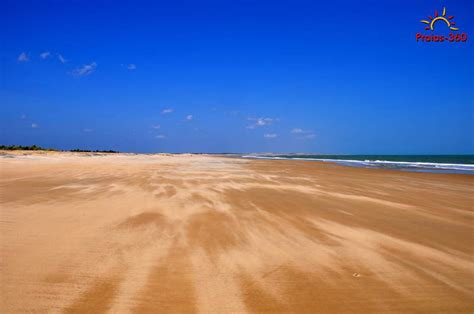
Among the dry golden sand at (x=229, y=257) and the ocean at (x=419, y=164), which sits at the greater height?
the ocean at (x=419, y=164)

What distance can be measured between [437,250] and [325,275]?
1798mm

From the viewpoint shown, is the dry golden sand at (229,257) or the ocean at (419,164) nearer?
the dry golden sand at (229,257)

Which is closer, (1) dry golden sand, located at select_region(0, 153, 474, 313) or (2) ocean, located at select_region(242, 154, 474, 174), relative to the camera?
(1) dry golden sand, located at select_region(0, 153, 474, 313)

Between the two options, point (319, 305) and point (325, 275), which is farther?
point (325, 275)

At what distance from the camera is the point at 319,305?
7.34ft

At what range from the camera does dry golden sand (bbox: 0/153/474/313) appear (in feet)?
7.43

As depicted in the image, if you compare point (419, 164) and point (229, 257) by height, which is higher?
point (419, 164)

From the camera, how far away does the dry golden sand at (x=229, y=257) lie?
227 centimetres

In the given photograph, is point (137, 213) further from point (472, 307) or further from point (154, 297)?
point (472, 307)

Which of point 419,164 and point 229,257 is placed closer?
point 229,257

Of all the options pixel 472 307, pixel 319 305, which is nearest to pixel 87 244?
pixel 319 305

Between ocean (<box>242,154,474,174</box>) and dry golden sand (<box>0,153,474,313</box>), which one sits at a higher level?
ocean (<box>242,154,474,174</box>)

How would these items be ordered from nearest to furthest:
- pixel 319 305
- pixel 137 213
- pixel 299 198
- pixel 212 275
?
pixel 319 305 < pixel 212 275 < pixel 137 213 < pixel 299 198

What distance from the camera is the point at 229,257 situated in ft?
10.3
